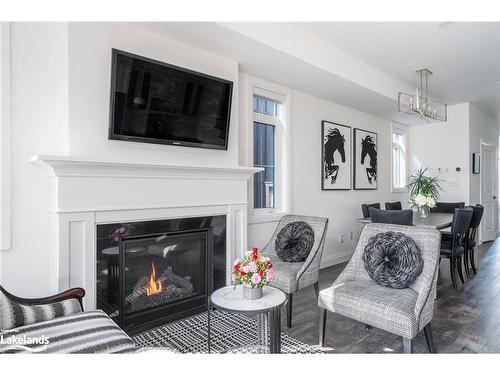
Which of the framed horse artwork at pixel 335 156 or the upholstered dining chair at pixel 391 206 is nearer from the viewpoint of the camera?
the framed horse artwork at pixel 335 156

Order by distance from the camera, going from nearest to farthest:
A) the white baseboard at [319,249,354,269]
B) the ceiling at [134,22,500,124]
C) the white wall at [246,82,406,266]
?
1. the ceiling at [134,22,500,124]
2. the white wall at [246,82,406,266]
3. the white baseboard at [319,249,354,269]

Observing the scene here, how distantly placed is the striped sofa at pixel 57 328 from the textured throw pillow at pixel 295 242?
1.64 m

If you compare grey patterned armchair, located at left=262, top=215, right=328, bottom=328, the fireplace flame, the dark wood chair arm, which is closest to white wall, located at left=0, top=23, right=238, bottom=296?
the dark wood chair arm

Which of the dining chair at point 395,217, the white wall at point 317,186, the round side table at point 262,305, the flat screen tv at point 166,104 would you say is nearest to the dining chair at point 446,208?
the white wall at point 317,186

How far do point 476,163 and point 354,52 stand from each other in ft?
12.9

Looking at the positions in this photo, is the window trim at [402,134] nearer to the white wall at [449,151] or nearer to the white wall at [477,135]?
the white wall at [449,151]

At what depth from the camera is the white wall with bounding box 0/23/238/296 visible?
211cm

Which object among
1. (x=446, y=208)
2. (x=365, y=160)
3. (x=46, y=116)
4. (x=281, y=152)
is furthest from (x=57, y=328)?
(x=446, y=208)

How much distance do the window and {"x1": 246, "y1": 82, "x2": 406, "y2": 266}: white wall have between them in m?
0.96

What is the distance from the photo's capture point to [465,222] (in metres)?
3.48

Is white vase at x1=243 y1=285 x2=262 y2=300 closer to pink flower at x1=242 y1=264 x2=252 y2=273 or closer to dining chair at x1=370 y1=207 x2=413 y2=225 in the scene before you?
pink flower at x1=242 y1=264 x2=252 y2=273

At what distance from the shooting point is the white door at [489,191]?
6.32m
